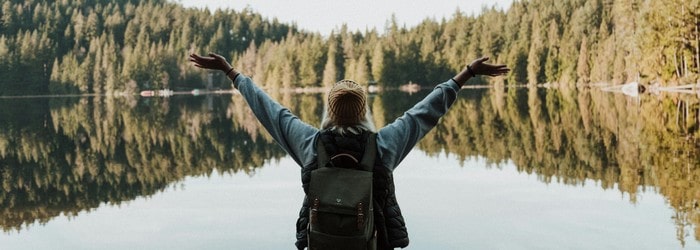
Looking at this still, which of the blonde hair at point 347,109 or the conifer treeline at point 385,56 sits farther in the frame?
the conifer treeline at point 385,56

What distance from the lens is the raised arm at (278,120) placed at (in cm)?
421

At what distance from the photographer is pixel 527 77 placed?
123062mm

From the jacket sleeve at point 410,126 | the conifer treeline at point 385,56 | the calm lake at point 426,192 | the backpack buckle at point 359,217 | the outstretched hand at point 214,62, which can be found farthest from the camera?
the conifer treeline at point 385,56

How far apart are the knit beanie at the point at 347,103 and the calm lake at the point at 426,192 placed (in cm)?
541

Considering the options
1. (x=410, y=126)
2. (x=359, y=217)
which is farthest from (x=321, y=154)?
(x=410, y=126)

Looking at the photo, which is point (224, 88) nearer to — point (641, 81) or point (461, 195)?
point (641, 81)

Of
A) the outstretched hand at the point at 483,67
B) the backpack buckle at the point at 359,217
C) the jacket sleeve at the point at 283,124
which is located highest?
the outstretched hand at the point at 483,67

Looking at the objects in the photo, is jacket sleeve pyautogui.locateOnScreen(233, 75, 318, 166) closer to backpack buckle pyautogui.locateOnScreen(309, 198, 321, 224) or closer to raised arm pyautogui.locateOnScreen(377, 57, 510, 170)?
backpack buckle pyautogui.locateOnScreen(309, 198, 321, 224)

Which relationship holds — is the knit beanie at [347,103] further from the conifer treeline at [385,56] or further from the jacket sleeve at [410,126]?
the conifer treeline at [385,56]

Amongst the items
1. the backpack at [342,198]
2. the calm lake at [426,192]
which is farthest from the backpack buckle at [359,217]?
the calm lake at [426,192]

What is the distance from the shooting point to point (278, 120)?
4.34m

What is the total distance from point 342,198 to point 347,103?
50 cm

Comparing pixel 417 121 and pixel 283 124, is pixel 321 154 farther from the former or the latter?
pixel 417 121

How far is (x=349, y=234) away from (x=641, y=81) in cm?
6525
